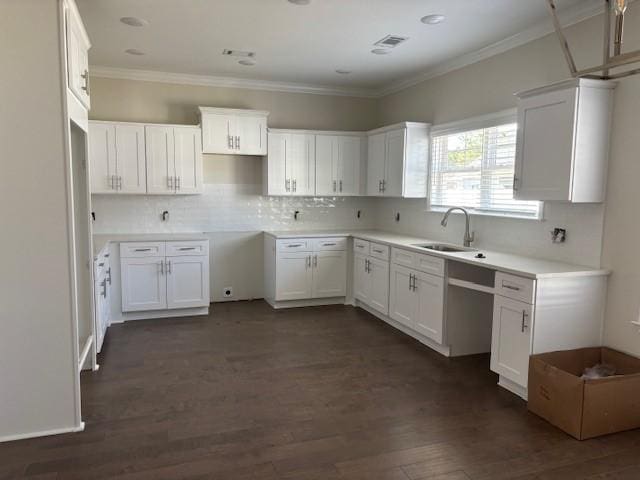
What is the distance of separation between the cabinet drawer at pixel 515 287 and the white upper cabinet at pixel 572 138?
666 mm

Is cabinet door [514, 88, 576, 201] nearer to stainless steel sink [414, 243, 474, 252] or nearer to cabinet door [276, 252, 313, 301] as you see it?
stainless steel sink [414, 243, 474, 252]

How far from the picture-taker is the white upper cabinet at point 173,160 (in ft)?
18.2

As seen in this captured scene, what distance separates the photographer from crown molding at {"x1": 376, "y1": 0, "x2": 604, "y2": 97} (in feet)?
11.5

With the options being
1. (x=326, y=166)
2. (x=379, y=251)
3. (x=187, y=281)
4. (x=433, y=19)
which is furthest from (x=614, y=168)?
(x=187, y=281)

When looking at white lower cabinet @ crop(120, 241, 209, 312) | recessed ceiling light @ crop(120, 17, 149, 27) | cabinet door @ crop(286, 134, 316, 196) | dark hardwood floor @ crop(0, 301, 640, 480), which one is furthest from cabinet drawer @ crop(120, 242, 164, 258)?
recessed ceiling light @ crop(120, 17, 149, 27)

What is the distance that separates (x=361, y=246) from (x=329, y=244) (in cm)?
44

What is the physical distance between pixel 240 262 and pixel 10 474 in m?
4.02

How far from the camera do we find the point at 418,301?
183 inches

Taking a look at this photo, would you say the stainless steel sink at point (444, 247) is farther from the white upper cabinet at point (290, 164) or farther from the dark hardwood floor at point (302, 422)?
the white upper cabinet at point (290, 164)

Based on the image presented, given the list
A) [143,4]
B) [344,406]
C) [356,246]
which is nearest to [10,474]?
[344,406]

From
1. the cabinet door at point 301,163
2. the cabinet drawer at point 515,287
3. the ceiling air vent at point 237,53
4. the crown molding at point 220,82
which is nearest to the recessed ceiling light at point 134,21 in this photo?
the ceiling air vent at point 237,53

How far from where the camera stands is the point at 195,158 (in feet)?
18.7

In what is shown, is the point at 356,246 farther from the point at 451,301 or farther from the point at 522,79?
the point at 522,79

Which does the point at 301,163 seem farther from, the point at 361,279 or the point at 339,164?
the point at 361,279
